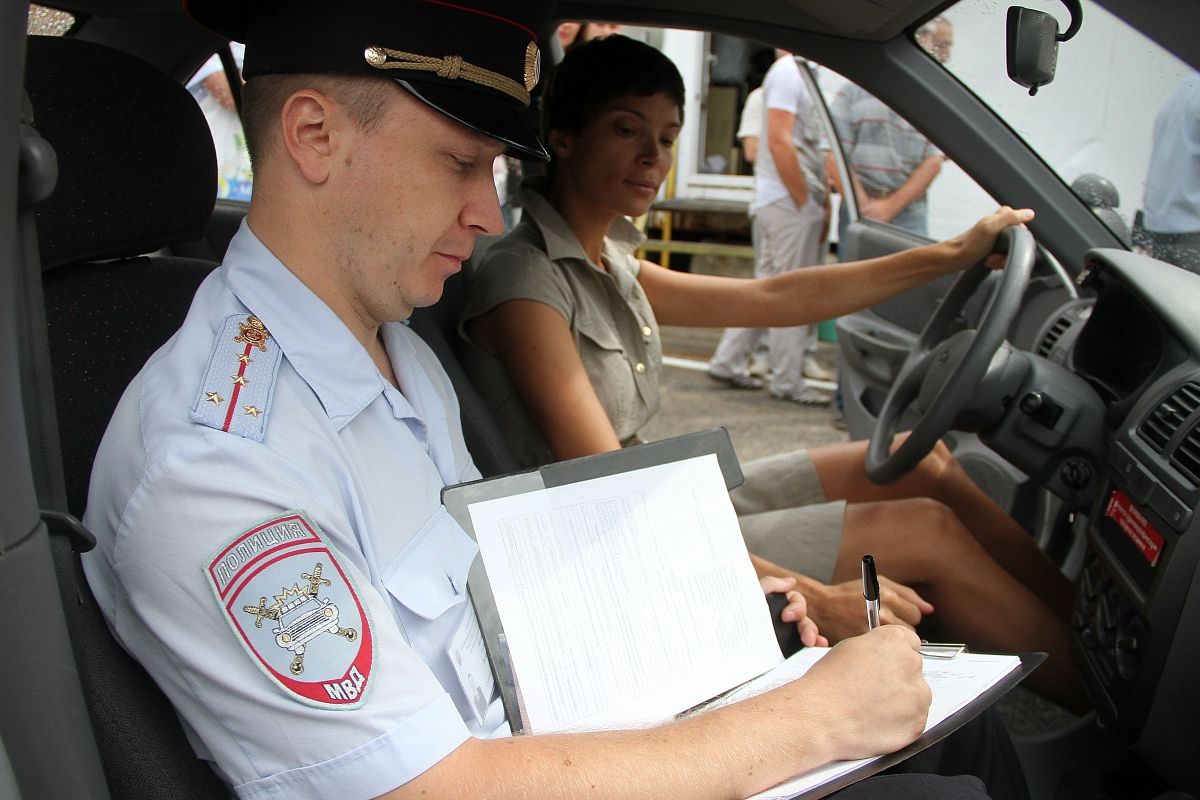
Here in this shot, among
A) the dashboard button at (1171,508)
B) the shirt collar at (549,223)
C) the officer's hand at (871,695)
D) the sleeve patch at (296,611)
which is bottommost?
the officer's hand at (871,695)

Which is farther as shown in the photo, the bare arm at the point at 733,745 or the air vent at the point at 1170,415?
the air vent at the point at 1170,415

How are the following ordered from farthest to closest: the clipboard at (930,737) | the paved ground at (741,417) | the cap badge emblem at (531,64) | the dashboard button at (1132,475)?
1. the paved ground at (741,417)
2. the dashboard button at (1132,475)
3. the cap badge emblem at (531,64)
4. the clipboard at (930,737)

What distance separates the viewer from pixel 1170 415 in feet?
4.90

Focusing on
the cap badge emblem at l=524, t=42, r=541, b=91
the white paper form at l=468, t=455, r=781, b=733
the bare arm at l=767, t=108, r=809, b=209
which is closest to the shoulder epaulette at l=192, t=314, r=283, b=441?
the white paper form at l=468, t=455, r=781, b=733

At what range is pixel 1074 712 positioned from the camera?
181cm

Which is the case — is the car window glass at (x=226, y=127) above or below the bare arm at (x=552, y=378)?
above

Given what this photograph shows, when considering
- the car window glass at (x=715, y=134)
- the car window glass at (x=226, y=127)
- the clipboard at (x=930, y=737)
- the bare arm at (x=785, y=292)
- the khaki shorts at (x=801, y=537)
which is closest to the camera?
the clipboard at (x=930, y=737)

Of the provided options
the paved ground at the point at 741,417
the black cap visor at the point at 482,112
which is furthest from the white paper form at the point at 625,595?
the paved ground at the point at 741,417

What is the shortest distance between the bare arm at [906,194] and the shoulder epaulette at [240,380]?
6.35ft

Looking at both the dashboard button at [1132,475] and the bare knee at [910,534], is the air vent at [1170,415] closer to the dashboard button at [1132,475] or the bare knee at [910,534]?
the dashboard button at [1132,475]

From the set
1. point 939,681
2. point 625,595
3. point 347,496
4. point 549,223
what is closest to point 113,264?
point 347,496

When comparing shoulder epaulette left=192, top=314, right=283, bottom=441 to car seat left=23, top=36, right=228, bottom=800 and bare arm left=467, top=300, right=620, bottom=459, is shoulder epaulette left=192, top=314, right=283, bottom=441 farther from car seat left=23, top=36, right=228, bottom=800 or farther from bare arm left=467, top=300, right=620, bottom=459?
bare arm left=467, top=300, right=620, bottom=459

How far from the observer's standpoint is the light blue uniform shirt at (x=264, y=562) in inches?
31.9

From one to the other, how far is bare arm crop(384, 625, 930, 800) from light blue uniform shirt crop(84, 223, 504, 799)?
0.15 ft
